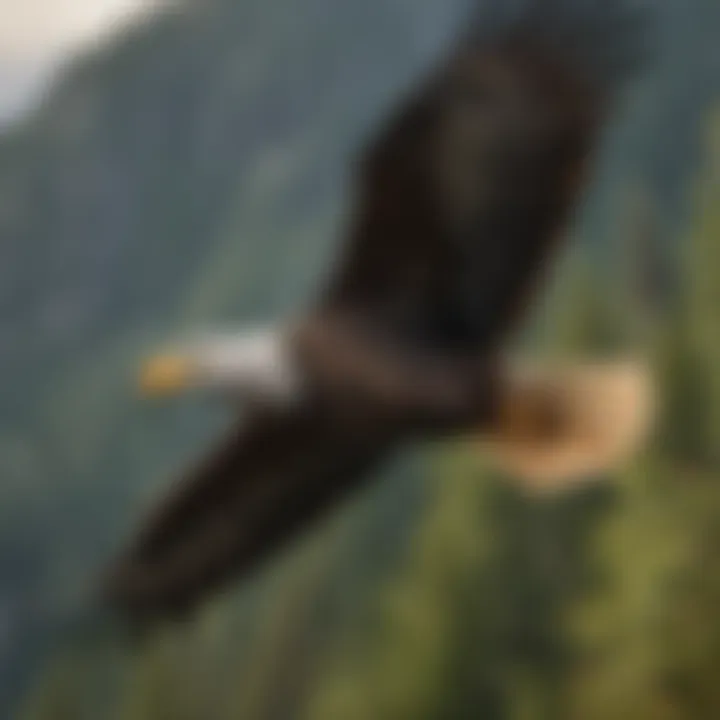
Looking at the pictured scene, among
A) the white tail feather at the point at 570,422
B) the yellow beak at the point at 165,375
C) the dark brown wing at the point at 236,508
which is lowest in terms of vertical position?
the white tail feather at the point at 570,422

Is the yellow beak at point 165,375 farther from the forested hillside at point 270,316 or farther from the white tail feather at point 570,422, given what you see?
the white tail feather at point 570,422

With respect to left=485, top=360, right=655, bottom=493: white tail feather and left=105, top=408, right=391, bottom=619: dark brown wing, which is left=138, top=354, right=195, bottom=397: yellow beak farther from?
left=485, top=360, right=655, bottom=493: white tail feather

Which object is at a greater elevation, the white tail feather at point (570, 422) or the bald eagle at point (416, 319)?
the bald eagle at point (416, 319)

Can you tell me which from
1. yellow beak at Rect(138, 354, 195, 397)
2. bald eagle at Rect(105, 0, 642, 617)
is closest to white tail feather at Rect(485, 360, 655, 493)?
bald eagle at Rect(105, 0, 642, 617)

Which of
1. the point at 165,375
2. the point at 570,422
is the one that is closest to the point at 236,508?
the point at 165,375

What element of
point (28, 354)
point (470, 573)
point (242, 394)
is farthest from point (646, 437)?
point (28, 354)

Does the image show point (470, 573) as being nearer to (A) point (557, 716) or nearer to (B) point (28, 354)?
(A) point (557, 716)

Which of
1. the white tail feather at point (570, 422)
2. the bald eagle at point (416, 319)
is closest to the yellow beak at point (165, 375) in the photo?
the bald eagle at point (416, 319)
